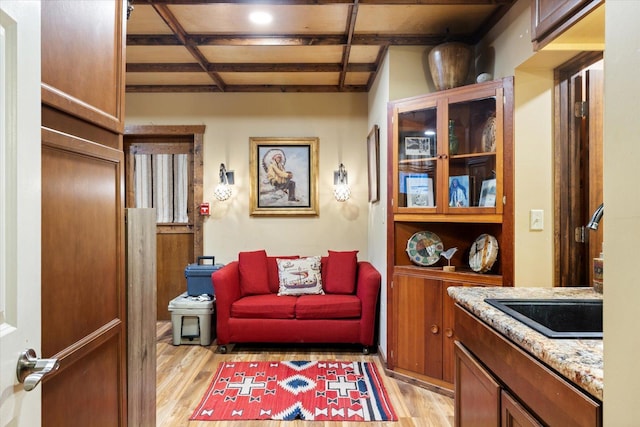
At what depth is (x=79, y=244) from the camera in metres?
1.19

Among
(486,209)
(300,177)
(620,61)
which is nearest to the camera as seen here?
(620,61)

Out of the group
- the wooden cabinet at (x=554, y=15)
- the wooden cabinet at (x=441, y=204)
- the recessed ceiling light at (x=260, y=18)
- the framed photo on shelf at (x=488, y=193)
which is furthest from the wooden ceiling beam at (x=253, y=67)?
the wooden cabinet at (x=554, y=15)

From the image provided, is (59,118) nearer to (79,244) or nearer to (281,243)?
(79,244)

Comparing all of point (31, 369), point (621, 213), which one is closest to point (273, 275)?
point (31, 369)

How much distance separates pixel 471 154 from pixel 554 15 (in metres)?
1.22

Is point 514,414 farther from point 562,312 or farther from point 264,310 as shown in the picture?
point 264,310

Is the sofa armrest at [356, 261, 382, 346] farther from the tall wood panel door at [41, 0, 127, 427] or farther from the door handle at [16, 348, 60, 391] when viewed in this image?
the door handle at [16, 348, 60, 391]

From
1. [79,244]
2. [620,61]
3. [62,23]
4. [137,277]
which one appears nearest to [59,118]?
[62,23]

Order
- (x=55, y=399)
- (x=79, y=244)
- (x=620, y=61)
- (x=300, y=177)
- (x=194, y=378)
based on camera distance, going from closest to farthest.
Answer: (x=620, y=61) < (x=55, y=399) < (x=79, y=244) < (x=194, y=378) < (x=300, y=177)

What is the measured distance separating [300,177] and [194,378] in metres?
2.27

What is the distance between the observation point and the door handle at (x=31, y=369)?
0.80m

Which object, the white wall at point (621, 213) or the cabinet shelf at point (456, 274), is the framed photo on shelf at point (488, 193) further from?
the white wall at point (621, 213)

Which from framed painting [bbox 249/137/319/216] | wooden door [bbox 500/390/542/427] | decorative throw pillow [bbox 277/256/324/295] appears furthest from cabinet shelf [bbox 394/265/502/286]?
framed painting [bbox 249/137/319/216]

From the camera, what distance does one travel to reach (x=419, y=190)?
280 centimetres
